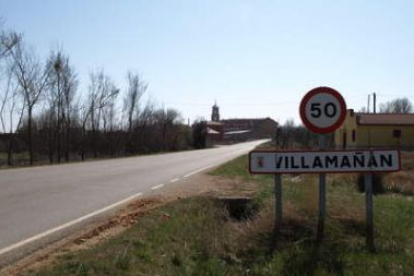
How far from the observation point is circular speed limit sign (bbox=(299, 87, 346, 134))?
7.95 metres

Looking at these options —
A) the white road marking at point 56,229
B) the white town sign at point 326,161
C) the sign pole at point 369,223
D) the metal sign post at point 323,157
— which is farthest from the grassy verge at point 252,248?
the white road marking at point 56,229

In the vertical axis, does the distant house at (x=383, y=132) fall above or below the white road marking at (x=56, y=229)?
above

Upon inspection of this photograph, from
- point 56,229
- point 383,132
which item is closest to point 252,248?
point 56,229

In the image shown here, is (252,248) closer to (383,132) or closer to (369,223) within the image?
(369,223)

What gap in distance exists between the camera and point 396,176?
26.9 meters

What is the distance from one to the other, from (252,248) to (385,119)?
5621cm

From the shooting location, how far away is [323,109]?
799cm

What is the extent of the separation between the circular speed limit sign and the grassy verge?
1552mm

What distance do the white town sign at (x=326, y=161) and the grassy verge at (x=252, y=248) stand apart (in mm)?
931

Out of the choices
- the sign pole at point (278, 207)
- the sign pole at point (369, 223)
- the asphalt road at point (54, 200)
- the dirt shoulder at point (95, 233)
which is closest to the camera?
the dirt shoulder at point (95, 233)

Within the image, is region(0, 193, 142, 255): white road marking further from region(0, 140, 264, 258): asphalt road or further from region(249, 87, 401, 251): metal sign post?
region(249, 87, 401, 251): metal sign post

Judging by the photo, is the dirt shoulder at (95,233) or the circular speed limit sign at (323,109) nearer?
the dirt shoulder at (95,233)

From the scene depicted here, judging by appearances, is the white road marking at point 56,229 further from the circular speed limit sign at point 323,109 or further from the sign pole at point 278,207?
the circular speed limit sign at point 323,109

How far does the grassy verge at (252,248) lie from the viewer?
251 inches
